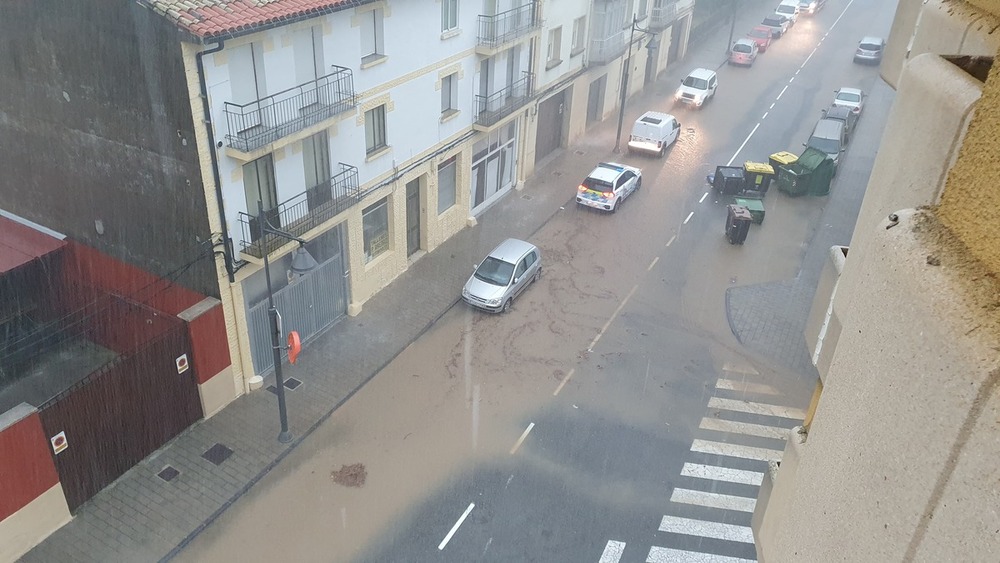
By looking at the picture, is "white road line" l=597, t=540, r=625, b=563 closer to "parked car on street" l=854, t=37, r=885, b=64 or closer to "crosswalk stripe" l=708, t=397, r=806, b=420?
"crosswalk stripe" l=708, t=397, r=806, b=420

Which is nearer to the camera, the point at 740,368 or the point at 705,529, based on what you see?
the point at 705,529

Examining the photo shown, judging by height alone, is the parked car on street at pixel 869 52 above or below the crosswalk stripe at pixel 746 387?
above

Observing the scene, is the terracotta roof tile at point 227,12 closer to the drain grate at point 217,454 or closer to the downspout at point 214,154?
the downspout at point 214,154

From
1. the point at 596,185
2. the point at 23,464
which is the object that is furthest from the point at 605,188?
the point at 23,464

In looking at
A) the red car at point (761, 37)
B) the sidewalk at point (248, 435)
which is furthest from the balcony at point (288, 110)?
the red car at point (761, 37)

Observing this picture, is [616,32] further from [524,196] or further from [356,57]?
[356,57]

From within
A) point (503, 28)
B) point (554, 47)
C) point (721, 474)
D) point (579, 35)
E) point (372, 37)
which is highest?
point (372, 37)

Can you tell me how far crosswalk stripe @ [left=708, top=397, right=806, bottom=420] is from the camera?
17.6m

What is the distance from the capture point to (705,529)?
14375 mm

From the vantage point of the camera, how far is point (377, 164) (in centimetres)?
1944

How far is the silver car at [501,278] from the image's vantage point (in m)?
20.4

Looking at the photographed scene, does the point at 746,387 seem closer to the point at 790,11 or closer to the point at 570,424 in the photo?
the point at 570,424

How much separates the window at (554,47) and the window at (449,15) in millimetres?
7325

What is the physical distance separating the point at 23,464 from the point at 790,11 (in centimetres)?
5864
